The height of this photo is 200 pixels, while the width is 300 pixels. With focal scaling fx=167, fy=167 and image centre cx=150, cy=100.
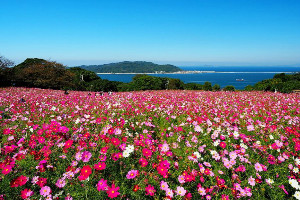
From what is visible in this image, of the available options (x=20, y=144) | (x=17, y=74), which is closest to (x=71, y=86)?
(x=17, y=74)

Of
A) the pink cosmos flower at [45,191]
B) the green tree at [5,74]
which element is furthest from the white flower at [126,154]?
the green tree at [5,74]

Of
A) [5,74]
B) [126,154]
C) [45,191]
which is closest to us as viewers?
[45,191]

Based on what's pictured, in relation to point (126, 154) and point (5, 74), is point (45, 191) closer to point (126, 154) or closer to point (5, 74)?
point (126, 154)

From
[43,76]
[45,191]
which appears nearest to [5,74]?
[43,76]

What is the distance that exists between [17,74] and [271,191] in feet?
103

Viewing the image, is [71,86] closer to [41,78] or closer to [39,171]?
[41,78]

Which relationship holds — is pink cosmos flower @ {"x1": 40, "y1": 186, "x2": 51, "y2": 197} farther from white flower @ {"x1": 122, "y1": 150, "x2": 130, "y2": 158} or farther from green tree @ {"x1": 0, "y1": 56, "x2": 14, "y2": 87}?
green tree @ {"x1": 0, "y1": 56, "x2": 14, "y2": 87}

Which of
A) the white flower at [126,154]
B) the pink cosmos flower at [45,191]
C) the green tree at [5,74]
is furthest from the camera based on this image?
the green tree at [5,74]

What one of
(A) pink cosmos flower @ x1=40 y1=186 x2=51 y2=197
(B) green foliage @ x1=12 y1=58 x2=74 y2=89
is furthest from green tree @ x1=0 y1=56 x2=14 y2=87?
(A) pink cosmos flower @ x1=40 y1=186 x2=51 y2=197

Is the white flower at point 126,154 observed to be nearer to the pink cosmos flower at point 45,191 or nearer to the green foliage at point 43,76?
the pink cosmos flower at point 45,191

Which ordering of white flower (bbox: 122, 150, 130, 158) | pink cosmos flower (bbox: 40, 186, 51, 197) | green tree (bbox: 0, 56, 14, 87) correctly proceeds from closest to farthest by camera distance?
pink cosmos flower (bbox: 40, 186, 51, 197), white flower (bbox: 122, 150, 130, 158), green tree (bbox: 0, 56, 14, 87)

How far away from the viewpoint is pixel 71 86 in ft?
96.6

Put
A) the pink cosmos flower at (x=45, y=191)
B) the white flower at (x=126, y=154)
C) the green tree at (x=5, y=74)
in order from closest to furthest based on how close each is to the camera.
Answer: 1. the pink cosmos flower at (x=45, y=191)
2. the white flower at (x=126, y=154)
3. the green tree at (x=5, y=74)

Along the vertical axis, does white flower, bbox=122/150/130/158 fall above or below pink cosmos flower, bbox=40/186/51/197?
above
